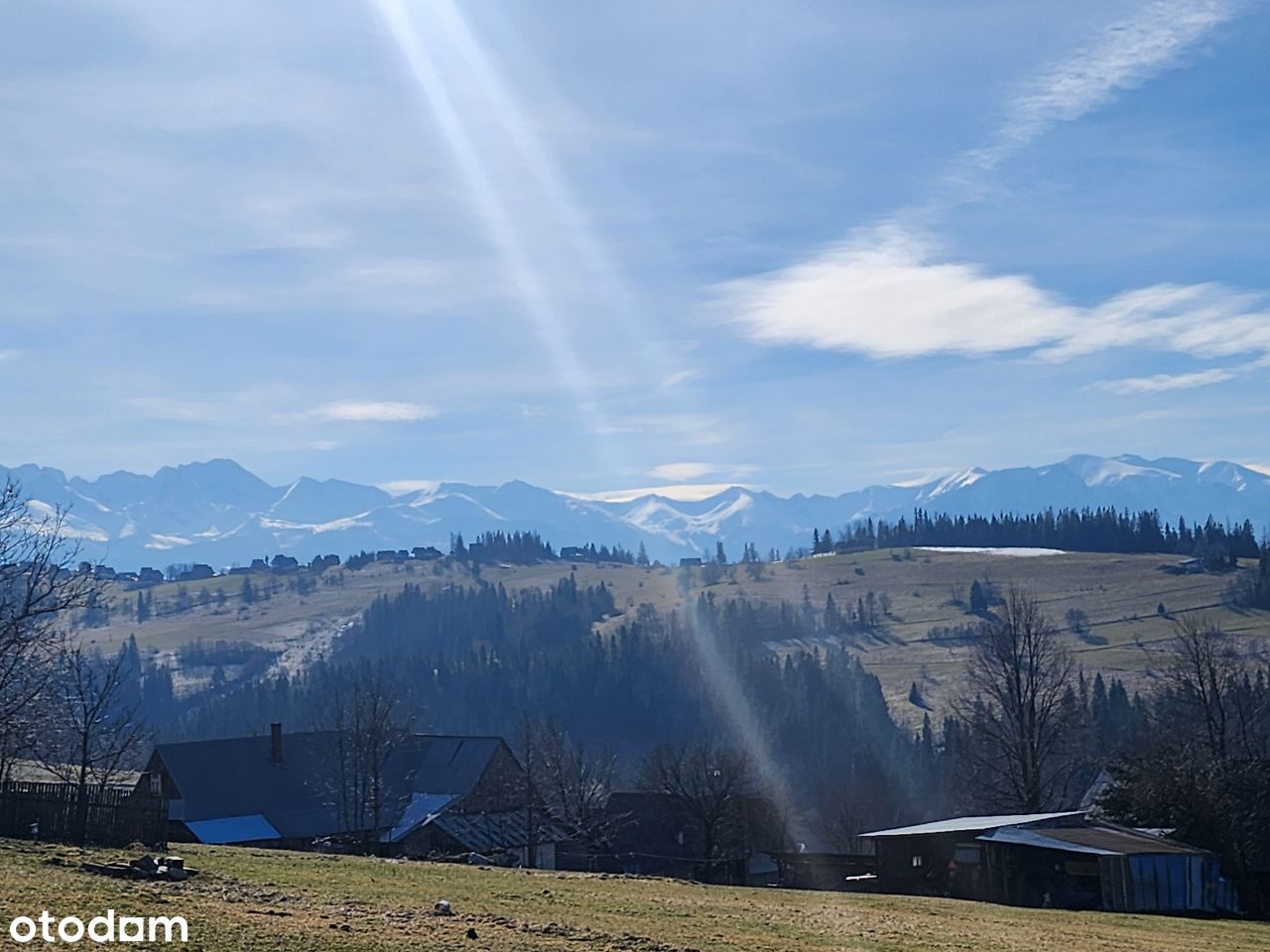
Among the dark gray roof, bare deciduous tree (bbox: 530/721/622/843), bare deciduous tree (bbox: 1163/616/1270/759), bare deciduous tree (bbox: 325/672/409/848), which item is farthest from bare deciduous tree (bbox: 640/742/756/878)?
bare deciduous tree (bbox: 1163/616/1270/759)

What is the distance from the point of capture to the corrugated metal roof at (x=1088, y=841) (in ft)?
148

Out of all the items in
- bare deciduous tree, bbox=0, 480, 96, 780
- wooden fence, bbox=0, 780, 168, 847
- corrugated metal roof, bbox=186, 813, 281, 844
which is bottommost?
corrugated metal roof, bbox=186, 813, 281, 844

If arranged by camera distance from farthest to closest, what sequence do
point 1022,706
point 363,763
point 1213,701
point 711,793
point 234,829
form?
1. point 234,829
2. point 363,763
3. point 711,793
4. point 1213,701
5. point 1022,706

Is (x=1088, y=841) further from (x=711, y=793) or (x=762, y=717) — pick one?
(x=762, y=717)

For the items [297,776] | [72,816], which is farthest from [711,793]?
[72,816]

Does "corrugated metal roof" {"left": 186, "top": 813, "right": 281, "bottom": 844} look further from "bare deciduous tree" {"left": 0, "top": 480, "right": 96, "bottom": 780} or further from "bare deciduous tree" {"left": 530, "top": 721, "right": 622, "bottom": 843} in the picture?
"bare deciduous tree" {"left": 0, "top": 480, "right": 96, "bottom": 780}

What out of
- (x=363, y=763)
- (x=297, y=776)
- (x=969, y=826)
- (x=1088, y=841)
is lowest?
(x=1088, y=841)

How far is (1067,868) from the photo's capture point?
4538 centimetres

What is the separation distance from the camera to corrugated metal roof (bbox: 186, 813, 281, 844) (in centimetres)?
7594

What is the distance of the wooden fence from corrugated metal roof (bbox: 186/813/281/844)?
46253mm

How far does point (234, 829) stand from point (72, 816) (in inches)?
1960

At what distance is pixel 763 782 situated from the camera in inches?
4355

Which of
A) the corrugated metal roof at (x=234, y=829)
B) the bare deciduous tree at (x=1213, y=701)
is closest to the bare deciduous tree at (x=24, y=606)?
the corrugated metal roof at (x=234, y=829)

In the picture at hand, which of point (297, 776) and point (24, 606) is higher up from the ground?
point (24, 606)
